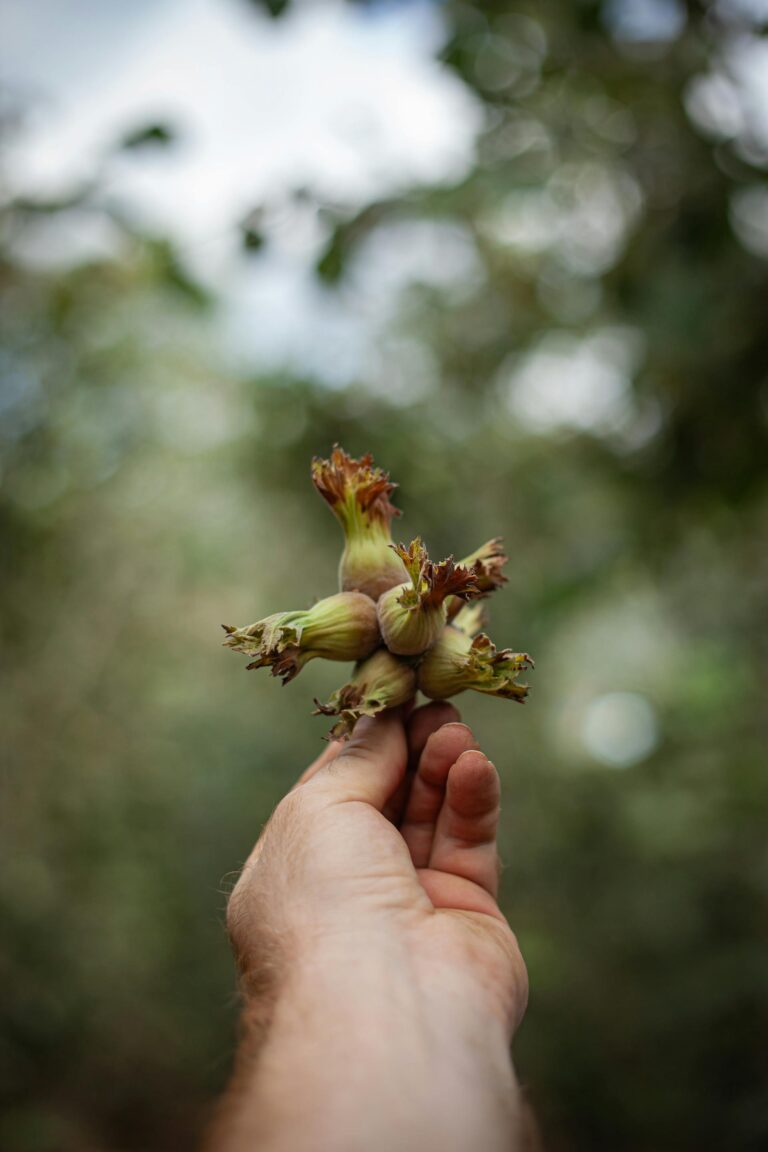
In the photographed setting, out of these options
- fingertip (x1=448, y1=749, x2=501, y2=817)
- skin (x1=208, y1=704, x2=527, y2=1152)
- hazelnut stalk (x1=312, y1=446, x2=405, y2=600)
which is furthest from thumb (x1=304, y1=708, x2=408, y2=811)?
hazelnut stalk (x1=312, y1=446, x2=405, y2=600)

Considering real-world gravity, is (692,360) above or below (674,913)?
above

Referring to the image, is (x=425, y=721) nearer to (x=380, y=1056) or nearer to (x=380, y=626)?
(x=380, y=626)

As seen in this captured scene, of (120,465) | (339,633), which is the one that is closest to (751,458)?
(339,633)

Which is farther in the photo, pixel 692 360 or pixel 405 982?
pixel 692 360

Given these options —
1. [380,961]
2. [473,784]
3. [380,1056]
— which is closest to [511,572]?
[473,784]

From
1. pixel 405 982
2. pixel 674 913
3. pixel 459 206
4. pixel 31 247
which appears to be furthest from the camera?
pixel 674 913

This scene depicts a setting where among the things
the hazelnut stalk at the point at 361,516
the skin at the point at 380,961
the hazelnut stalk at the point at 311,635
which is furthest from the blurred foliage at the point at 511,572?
the skin at the point at 380,961

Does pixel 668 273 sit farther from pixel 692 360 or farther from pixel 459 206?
pixel 459 206
